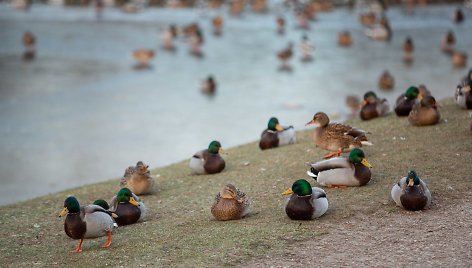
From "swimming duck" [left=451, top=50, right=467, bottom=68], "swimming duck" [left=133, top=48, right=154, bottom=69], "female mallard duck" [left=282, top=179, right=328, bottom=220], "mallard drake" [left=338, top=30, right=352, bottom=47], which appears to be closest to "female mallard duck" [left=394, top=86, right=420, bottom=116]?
"female mallard duck" [left=282, top=179, right=328, bottom=220]

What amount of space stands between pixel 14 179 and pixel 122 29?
51.6 ft

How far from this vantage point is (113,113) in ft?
50.3

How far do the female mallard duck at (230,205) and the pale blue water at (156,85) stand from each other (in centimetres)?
369

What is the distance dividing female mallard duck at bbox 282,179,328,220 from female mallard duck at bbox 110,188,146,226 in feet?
4.84

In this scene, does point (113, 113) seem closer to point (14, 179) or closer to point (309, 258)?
point (14, 179)

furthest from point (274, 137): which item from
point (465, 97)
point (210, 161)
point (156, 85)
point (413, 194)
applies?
point (156, 85)

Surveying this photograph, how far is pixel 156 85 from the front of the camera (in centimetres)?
1805

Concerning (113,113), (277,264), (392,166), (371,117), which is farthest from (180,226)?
(113,113)

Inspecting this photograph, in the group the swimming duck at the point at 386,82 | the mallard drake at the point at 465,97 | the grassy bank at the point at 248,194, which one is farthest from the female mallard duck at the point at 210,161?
the swimming duck at the point at 386,82

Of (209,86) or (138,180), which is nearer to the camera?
(138,180)

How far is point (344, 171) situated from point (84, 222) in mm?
2653

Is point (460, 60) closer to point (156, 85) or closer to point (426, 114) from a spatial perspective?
point (156, 85)

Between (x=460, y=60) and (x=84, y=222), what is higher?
(x=460, y=60)

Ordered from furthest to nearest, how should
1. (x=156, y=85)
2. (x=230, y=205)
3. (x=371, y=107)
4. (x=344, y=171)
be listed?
1. (x=156, y=85)
2. (x=371, y=107)
3. (x=344, y=171)
4. (x=230, y=205)
